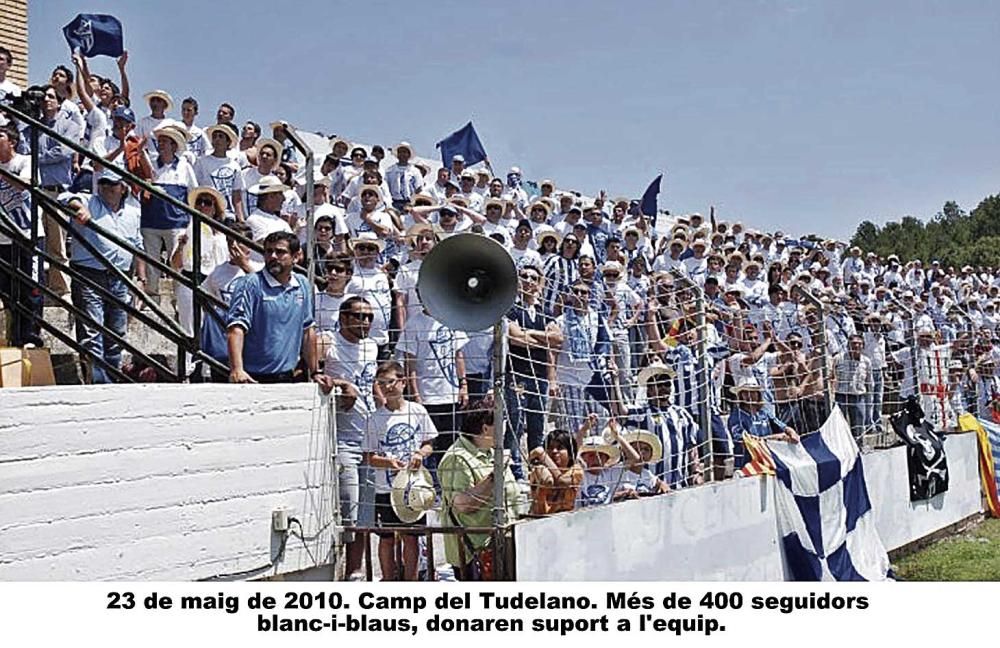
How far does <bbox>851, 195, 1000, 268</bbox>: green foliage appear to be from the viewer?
224ft

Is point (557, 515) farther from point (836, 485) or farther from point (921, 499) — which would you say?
point (921, 499)

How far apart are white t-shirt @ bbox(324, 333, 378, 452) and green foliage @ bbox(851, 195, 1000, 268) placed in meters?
60.9

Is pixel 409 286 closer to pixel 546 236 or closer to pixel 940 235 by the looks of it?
pixel 546 236

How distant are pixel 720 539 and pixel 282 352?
3334 mm

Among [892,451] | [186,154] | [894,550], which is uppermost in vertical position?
[186,154]

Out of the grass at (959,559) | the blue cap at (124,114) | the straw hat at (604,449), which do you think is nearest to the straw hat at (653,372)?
the straw hat at (604,449)

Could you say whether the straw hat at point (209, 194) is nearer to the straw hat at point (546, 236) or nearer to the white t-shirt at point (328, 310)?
the white t-shirt at point (328, 310)

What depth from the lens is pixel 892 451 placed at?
11562 mm

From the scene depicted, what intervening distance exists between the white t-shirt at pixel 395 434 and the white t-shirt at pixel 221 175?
4.72 metres

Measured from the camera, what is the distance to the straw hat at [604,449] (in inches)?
319

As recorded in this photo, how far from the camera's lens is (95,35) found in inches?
527

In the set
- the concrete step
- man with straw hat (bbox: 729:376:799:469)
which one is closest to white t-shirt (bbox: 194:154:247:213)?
the concrete step
